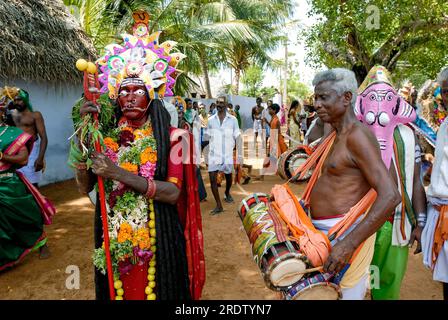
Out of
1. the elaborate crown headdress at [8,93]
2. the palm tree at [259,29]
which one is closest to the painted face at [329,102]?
the elaborate crown headdress at [8,93]

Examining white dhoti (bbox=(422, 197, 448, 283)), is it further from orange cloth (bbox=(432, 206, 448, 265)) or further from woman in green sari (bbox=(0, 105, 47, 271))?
woman in green sari (bbox=(0, 105, 47, 271))

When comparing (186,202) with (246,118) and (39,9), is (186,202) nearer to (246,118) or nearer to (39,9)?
(39,9)

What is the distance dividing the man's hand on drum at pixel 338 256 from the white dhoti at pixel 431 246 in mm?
972

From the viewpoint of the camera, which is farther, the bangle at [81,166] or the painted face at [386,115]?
the painted face at [386,115]

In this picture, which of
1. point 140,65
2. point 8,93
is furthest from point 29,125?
point 140,65

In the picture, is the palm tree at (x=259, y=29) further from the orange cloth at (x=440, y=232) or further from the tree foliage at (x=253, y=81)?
the orange cloth at (x=440, y=232)

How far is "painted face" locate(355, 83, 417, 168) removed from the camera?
280cm

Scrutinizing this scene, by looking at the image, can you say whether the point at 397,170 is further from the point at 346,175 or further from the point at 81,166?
the point at 81,166

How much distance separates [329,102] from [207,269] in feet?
9.13

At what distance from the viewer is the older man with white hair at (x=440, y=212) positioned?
2.41m

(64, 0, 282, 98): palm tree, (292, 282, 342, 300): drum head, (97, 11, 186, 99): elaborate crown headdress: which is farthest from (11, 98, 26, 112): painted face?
(64, 0, 282, 98): palm tree

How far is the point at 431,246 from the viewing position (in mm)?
2580

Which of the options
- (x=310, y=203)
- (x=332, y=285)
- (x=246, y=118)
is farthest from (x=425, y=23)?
(x=246, y=118)

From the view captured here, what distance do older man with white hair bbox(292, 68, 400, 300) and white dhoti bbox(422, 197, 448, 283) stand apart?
1.87 feet
